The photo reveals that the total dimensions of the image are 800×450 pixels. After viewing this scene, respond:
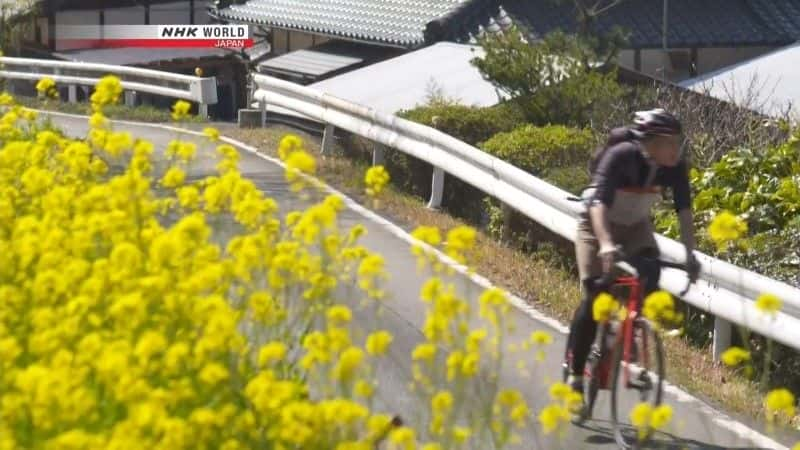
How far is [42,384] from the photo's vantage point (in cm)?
471

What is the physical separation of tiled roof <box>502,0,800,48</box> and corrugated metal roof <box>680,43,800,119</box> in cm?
366

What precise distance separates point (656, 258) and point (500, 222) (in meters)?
5.36

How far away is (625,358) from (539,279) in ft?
12.3

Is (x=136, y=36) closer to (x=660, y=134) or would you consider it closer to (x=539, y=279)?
(x=539, y=279)

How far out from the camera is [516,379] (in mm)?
9164

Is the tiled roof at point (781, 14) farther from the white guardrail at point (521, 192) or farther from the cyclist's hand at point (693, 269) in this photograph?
the cyclist's hand at point (693, 269)

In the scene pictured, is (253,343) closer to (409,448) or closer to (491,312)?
(491,312)

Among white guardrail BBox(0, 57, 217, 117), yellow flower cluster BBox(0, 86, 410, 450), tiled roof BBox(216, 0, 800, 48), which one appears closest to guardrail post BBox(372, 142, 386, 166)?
white guardrail BBox(0, 57, 217, 117)

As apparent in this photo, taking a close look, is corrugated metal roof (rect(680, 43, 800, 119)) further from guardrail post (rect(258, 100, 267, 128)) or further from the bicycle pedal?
the bicycle pedal

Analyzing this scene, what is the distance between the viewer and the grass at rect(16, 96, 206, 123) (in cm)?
2239

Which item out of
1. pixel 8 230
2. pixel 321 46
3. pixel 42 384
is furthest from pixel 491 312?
pixel 321 46

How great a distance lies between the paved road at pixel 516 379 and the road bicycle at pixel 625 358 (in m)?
0.15

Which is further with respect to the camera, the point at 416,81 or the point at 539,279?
the point at 416,81

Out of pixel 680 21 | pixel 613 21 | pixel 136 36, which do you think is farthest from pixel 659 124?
pixel 136 36
